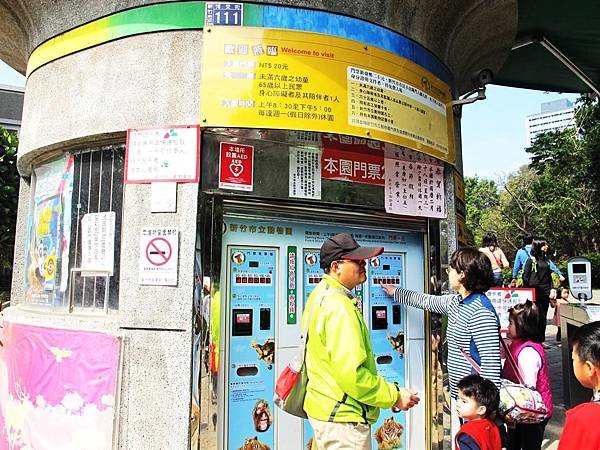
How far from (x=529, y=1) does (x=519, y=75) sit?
231 cm

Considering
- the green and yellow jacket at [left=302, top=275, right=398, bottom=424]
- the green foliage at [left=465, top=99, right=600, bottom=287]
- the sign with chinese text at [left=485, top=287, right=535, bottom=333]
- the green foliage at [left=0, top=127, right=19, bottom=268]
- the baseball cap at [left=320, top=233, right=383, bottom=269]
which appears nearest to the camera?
the green and yellow jacket at [left=302, top=275, right=398, bottom=424]

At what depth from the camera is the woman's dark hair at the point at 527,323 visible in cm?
354

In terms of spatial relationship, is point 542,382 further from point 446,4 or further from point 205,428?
point 446,4

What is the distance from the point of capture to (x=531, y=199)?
28641 millimetres

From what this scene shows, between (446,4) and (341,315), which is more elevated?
(446,4)

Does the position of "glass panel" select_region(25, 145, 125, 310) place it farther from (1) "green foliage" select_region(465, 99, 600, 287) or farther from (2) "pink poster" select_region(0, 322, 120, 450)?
(1) "green foliage" select_region(465, 99, 600, 287)

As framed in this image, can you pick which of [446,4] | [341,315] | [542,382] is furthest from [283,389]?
[446,4]

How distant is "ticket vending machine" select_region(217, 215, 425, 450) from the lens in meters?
3.61

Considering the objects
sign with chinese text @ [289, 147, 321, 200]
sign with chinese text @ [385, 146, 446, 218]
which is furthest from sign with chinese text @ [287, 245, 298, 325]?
sign with chinese text @ [385, 146, 446, 218]

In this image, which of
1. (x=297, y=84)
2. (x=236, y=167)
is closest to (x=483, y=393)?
(x=236, y=167)

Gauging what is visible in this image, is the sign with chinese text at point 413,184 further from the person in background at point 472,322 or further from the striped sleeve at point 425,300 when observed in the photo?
the person in background at point 472,322

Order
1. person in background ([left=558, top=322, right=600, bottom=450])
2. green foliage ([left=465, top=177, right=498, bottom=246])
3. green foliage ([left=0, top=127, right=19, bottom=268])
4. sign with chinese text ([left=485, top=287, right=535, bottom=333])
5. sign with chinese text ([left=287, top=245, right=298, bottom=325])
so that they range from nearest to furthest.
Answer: person in background ([left=558, top=322, right=600, bottom=450])
sign with chinese text ([left=287, top=245, right=298, bottom=325])
sign with chinese text ([left=485, top=287, right=535, bottom=333])
green foliage ([left=0, top=127, right=19, bottom=268])
green foliage ([left=465, top=177, right=498, bottom=246])

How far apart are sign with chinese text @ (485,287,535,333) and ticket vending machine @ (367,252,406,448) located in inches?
61.9

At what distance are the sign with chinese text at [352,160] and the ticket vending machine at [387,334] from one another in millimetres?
710
